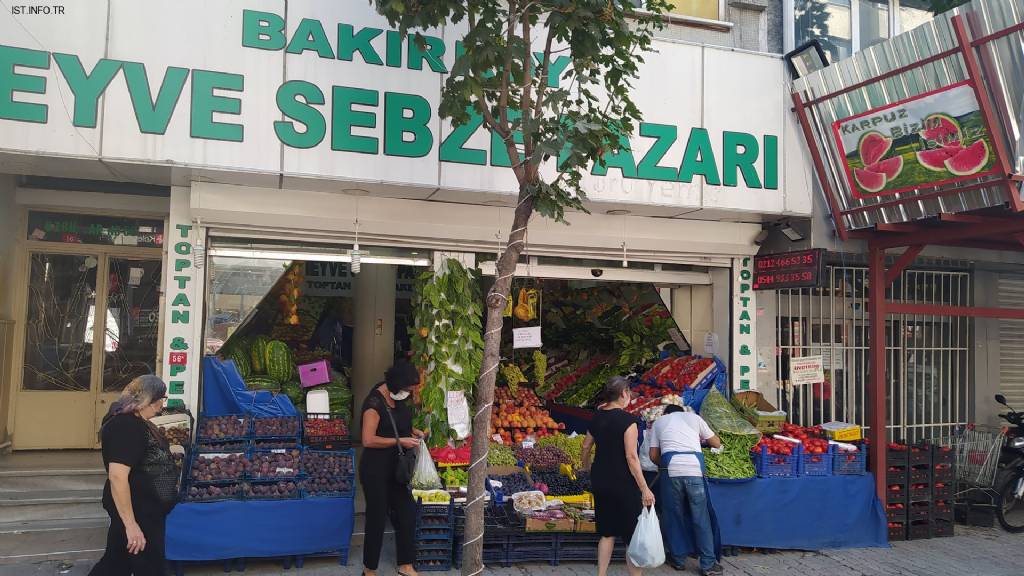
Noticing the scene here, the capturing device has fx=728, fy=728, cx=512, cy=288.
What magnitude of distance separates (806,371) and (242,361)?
627cm

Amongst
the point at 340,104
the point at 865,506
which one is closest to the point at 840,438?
the point at 865,506

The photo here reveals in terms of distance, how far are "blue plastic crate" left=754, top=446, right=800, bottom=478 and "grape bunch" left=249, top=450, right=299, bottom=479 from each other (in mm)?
4360

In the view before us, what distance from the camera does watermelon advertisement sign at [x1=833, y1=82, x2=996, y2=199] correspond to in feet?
21.2

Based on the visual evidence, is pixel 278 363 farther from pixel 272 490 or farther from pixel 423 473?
pixel 423 473

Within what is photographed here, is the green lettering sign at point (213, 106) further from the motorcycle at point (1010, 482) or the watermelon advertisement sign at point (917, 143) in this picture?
the motorcycle at point (1010, 482)

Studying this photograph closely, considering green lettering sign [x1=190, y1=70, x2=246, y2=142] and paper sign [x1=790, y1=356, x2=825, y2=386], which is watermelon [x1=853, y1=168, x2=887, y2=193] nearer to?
paper sign [x1=790, y1=356, x2=825, y2=386]

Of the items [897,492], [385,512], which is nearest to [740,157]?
[897,492]

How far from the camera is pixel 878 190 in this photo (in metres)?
7.31

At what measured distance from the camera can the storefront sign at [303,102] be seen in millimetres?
5770

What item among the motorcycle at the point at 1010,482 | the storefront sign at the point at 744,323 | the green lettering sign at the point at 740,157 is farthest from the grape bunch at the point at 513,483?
the motorcycle at the point at 1010,482

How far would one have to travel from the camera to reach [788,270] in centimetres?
792

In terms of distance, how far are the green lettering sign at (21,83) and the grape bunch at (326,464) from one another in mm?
3473

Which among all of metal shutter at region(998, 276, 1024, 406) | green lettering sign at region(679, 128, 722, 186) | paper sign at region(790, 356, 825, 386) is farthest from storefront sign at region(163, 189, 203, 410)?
metal shutter at region(998, 276, 1024, 406)

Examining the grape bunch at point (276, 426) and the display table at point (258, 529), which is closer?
the display table at point (258, 529)
